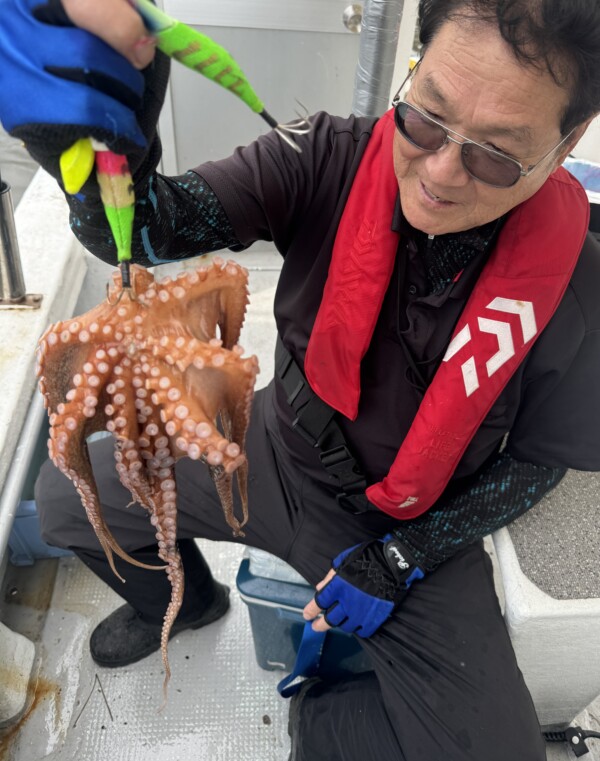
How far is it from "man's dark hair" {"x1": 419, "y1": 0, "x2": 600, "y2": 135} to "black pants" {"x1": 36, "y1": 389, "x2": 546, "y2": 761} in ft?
4.39

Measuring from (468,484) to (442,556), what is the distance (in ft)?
0.86

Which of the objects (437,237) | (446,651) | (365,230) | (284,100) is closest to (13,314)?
(365,230)

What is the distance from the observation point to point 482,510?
1.76 m

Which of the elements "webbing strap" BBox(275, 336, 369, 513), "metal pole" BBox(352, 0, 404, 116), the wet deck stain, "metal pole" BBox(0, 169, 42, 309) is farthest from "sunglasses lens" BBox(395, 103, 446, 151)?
the wet deck stain

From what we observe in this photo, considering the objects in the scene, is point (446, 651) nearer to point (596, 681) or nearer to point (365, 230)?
point (596, 681)

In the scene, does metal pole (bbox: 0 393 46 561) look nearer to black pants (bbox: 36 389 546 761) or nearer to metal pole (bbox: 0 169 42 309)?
black pants (bbox: 36 389 546 761)

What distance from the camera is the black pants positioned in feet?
5.13

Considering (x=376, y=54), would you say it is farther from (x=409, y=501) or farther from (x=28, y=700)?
(x=28, y=700)

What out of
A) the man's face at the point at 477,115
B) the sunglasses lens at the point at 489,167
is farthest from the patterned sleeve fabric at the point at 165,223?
the sunglasses lens at the point at 489,167

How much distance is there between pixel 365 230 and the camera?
147cm

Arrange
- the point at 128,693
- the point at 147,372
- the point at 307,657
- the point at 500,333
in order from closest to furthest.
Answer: the point at 147,372 → the point at 500,333 → the point at 307,657 → the point at 128,693

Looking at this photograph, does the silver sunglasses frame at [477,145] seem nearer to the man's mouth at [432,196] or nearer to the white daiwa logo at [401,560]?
the man's mouth at [432,196]

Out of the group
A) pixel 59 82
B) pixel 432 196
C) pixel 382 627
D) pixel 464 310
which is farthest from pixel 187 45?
pixel 382 627

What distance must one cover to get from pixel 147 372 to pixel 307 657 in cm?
140
